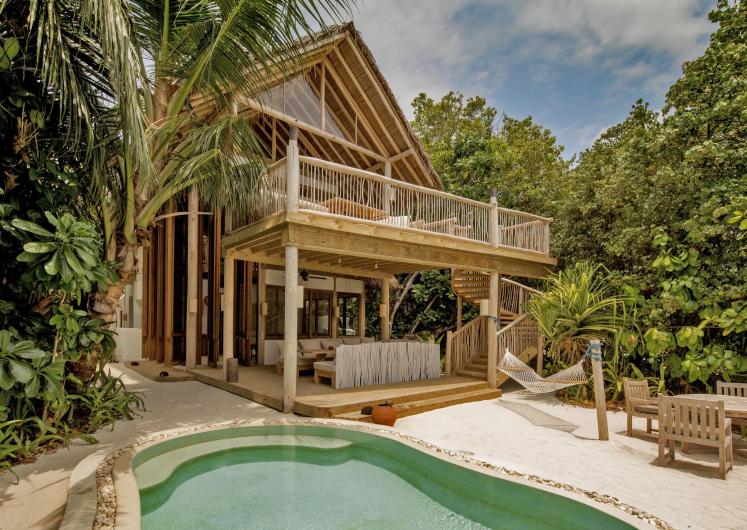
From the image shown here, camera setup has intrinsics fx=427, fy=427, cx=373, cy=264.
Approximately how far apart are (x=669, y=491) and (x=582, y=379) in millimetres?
2886

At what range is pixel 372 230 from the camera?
300 inches

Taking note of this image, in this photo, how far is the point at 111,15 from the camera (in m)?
3.91

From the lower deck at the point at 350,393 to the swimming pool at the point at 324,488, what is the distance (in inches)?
35.4

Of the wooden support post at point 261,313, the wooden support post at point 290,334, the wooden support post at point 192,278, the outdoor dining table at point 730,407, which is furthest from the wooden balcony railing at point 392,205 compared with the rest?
the outdoor dining table at point 730,407

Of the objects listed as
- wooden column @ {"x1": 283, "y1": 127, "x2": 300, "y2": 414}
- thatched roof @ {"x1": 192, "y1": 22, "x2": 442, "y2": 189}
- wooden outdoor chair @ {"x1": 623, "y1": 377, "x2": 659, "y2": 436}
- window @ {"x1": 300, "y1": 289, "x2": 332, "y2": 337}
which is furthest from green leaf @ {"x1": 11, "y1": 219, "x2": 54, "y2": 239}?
window @ {"x1": 300, "y1": 289, "x2": 332, "y2": 337}

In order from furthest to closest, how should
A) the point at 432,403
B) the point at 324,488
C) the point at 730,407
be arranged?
the point at 432,403 → the point at 730,407 → the point at 324,488

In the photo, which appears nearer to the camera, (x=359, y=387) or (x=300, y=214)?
(x=300, y=214)

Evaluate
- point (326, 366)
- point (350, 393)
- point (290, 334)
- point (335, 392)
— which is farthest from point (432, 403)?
point (290, 334)

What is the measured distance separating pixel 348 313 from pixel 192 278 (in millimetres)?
5219

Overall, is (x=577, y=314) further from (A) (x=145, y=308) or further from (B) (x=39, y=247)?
(A) (x=145, y=308)

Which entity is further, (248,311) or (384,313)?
(384,313)

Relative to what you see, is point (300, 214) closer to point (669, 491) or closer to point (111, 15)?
point (111, 15)

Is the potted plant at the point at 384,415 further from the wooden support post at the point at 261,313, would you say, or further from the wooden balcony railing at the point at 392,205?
the wooden support post at the point at 261,313

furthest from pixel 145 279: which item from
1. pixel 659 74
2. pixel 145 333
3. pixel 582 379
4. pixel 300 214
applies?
pixel 659 74
